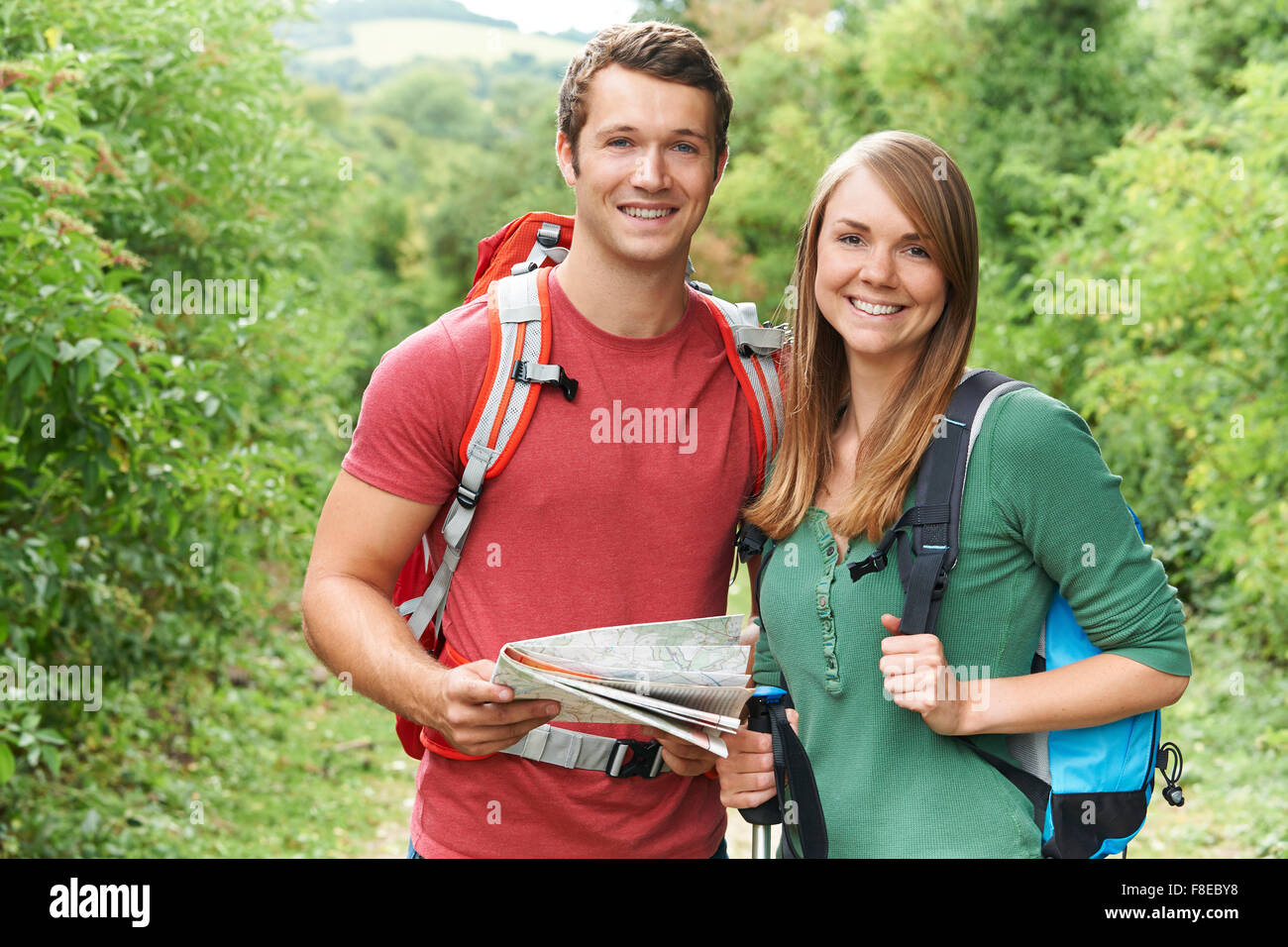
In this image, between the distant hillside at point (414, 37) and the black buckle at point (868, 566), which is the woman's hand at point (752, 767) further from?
the distant hillside at point (414, 37)

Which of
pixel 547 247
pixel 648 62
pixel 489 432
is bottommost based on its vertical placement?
pixel 489 432

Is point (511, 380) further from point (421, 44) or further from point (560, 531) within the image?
point (421, 44)

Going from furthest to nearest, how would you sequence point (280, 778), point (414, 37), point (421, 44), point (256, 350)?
1. point (414, 37)
2. point (421, 44)
3. point (280, 778)
4. point (256, 350)

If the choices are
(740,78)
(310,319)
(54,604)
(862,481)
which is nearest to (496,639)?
(862,481)

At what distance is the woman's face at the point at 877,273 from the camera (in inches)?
92.5

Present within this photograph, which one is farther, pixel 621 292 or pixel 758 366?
pixel 758 366

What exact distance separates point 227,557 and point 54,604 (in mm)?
2328

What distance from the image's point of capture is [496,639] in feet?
7.91

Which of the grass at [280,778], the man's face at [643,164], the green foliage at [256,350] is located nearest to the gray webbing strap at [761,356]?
the man's face at [643,164]

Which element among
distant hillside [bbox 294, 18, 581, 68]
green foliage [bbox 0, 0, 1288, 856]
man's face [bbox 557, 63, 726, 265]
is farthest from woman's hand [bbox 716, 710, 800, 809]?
distant hillside [bbox 294, 18, 581, 68]

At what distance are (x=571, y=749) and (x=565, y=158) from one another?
130 cm

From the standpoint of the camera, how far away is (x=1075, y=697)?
83.4 inches

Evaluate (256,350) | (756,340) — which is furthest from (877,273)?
(256,350)
